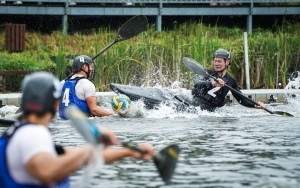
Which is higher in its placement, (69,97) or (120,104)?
(69,97)

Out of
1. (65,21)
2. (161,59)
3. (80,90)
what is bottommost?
(80,90)

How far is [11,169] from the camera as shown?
5543 millimetres

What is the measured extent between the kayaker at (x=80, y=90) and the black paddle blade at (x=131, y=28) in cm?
305

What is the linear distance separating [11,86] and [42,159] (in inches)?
633

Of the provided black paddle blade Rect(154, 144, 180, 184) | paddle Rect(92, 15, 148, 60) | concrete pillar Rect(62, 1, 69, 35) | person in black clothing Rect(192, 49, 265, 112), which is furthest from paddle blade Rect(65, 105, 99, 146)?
concrete pillar Rect(62, 1, 69, 35)

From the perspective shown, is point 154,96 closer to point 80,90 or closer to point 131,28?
point 131,28

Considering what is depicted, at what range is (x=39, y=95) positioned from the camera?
17.9 ft

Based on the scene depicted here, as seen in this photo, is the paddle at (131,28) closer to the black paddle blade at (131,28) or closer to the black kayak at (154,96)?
the black paddle blade at (131,28)

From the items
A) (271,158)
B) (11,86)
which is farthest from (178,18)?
(271,158)

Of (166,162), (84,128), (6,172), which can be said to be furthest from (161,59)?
(84,128)

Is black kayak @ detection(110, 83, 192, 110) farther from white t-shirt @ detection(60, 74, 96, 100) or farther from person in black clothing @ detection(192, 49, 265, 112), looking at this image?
white t-shirt @ detection(60, 74, 96, 100)

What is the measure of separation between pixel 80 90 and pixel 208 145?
3.33m

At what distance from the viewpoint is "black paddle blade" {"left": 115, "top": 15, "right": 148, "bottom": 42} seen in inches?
715

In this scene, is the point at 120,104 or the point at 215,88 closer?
the point at 120,104
